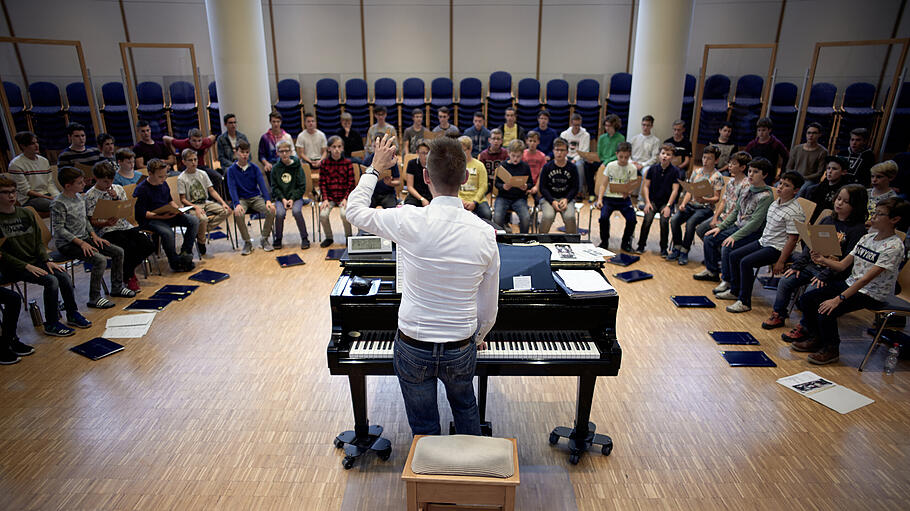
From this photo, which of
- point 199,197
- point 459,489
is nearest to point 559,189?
point 199,197

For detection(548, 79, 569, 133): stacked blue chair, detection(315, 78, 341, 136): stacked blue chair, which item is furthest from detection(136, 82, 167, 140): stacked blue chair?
detection(548, 79, 569, 133): stacked blue chair

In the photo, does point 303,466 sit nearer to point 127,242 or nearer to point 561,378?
point 561,378

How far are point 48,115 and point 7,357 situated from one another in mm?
7336

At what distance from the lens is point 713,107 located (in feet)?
31.9

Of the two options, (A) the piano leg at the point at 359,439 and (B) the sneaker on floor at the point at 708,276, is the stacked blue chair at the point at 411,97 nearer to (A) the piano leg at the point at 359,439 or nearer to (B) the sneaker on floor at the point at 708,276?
(B) the sneaker on floor at the point at 708,276

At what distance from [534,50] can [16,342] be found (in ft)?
31.4

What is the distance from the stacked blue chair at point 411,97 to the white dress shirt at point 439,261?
8.46 m

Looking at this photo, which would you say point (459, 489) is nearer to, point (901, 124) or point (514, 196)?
point (514, 196)

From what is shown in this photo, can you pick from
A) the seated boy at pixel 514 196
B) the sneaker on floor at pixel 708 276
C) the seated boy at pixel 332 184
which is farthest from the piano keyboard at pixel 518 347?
the seated boy at pixel 332 184

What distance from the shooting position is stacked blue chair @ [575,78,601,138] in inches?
401

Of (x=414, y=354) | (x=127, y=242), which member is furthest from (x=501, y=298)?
(x=127, y=242)

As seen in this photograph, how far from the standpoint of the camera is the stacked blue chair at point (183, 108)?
384 inches

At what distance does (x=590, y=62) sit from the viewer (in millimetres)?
10820

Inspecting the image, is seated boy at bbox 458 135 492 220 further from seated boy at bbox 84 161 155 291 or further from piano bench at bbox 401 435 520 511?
piano bench at bbox 401 435 520 511
